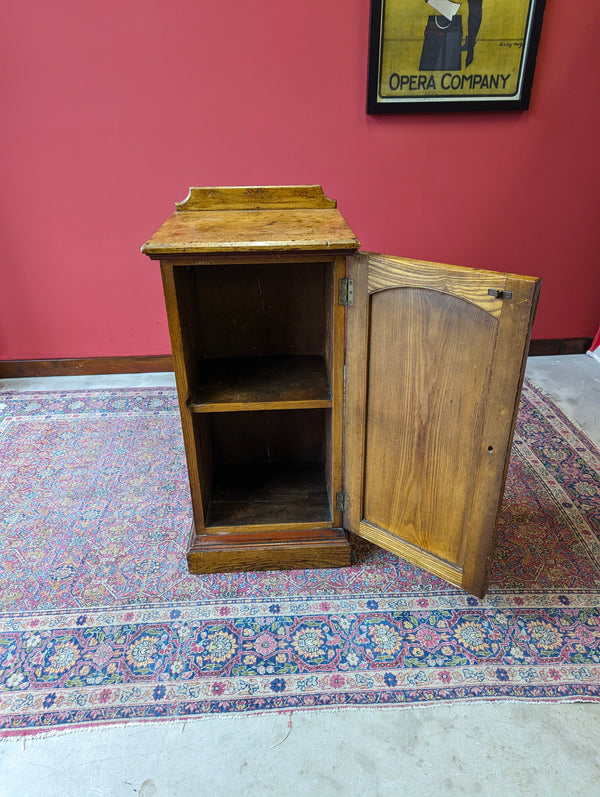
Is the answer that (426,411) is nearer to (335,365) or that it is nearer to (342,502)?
(335,365)

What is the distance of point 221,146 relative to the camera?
271 centimetres

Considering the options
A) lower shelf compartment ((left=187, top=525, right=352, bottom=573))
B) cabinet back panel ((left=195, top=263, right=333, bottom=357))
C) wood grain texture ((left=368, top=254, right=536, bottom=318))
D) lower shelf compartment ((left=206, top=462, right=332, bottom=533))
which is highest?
wood grain texture ((left=368, top=254, right=536, bottom=318))

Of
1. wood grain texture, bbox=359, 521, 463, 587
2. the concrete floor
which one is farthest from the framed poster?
the concrete floor

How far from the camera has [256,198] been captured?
172 cm

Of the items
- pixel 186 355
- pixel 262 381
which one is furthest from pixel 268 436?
pixel 186 355

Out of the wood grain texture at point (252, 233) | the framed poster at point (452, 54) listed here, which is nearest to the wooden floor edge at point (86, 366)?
the framed poster at point (452, 54)

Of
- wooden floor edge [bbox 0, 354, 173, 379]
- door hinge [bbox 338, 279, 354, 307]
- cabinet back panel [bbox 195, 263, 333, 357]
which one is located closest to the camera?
door hinge [bbox 338, 279, 354, 307]

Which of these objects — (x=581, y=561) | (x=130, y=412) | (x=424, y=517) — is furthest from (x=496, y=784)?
(x=130, y=412)

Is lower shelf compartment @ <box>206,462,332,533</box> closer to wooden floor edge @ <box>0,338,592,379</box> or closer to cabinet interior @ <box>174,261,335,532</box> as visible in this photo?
cabinet interior @ <box>174,261,335,532</box>

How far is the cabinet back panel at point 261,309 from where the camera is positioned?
5.87 feet

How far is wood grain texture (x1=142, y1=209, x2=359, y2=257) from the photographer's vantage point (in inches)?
50.5

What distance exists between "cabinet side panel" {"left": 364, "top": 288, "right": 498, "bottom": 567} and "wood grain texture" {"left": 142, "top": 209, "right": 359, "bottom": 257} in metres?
0.22

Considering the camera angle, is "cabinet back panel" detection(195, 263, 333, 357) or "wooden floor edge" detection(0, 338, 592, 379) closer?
"cabinet back panel" detection(195, 263, 333, 357)

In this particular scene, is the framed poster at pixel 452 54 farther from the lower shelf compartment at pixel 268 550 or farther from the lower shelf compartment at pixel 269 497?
the lower shelf compartment at pixel 268 550
